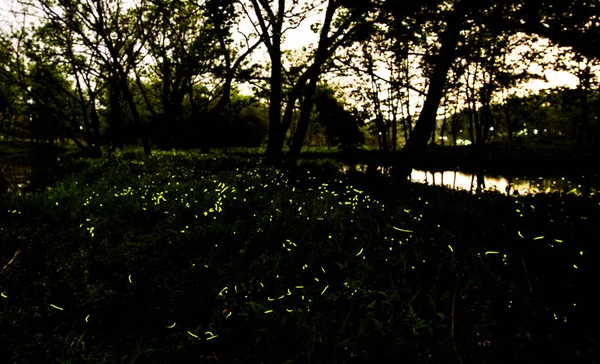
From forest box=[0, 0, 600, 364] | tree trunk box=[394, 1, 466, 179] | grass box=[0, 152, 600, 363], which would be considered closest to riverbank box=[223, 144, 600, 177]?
tree trunk box=[394, 1, 466, 179]

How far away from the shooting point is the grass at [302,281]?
9.83ft

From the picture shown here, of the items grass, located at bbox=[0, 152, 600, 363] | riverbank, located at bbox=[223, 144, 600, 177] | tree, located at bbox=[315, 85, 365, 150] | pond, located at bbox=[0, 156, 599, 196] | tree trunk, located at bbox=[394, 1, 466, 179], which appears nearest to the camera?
grass, located at bbox=[0, 152, 600, 363]

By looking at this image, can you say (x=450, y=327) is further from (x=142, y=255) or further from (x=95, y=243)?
(x=95, y=243)

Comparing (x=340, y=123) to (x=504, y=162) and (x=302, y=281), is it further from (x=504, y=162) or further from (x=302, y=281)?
(x=302, y=281)

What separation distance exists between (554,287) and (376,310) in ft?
6.86

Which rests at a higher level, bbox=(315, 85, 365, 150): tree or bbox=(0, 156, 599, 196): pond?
bbox=(315, 85, 365, 150): tree

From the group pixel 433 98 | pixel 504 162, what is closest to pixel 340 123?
pixel 504 162

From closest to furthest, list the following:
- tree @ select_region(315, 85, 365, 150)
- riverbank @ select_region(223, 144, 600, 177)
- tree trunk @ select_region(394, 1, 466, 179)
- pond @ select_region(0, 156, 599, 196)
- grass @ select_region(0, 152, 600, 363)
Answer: grass @ select_region(0, 152, 600, 363) < tree trunk @ select_region(394, 1, 466, 179) < pond @ select_region(0, 156, 599, 196) < riverbank @ select_region(223, 144, 600, 177) < tree @ select_region(315, 85, 365, 150)

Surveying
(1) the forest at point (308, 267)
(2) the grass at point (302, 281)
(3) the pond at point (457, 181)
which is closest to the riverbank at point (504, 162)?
(3) the pond at point (457, 181)

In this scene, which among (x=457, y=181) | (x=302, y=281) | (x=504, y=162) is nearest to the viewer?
(x=302, y=281)

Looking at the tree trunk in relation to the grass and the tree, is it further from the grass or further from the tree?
the tree

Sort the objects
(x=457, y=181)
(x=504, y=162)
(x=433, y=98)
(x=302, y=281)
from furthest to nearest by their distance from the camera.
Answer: (x=504, y=162)
(x=457, y=181)
(x=433, y=98)
(x=302, y=281)

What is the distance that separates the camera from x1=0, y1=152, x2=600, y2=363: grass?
2996mm

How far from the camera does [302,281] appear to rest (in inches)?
156
